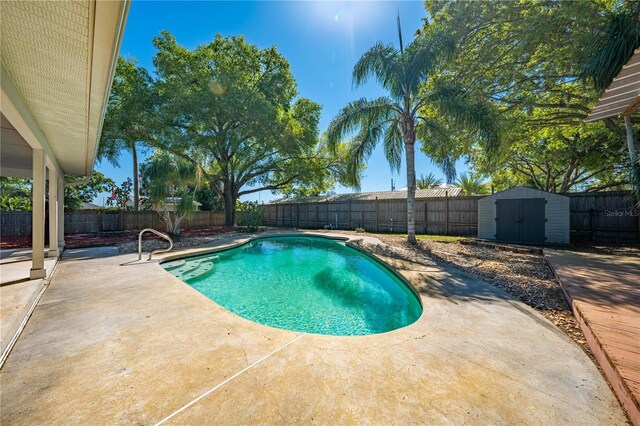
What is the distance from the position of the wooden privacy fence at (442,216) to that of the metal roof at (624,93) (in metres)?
5.00

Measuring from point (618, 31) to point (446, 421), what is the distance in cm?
895

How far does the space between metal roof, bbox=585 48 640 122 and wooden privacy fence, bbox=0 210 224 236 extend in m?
14.4

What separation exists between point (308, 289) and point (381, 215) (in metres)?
10.4

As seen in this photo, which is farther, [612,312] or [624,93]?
[624,93]

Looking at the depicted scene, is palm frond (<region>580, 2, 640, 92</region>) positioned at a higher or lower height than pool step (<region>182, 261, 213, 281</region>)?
higher

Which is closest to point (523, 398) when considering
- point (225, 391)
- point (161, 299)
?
point (225, 391)

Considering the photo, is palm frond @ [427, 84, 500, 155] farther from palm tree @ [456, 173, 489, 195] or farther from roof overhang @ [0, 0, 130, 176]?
palm tree @ [456, 173, 489, 195]

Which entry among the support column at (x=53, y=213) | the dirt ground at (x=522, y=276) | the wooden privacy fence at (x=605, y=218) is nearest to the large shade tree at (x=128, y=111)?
the support column at (x=53, y=213)

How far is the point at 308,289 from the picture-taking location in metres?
5.34

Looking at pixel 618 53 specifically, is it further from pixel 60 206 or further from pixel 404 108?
pixel 60 206

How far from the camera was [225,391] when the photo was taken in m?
1.73

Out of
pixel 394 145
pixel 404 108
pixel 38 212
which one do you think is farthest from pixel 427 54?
pixel 38 212

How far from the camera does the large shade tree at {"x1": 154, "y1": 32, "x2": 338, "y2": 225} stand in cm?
1284

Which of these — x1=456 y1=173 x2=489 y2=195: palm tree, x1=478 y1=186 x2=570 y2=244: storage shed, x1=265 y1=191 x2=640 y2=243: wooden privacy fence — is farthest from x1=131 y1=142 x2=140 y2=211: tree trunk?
x1=456 y1=173 x2=489 y2=195: palm tree
